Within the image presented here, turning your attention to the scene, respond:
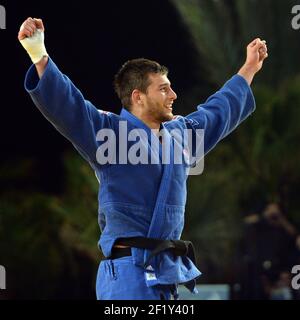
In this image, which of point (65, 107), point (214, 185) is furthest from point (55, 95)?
point (214, 185)

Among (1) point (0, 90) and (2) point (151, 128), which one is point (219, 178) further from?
(2) point (151, 128)

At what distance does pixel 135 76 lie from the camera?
2.96 m

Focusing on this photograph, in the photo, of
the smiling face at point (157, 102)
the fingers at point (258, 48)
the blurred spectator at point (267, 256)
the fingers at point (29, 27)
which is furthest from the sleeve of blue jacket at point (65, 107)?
the blurred spectator at point (267, 256)

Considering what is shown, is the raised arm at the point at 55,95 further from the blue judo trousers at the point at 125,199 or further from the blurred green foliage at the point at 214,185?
the blurred green foliage at the point at 214,185

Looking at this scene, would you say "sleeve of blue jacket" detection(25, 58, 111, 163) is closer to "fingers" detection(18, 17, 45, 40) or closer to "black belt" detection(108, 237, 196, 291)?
"fingers" detection(18, 17, 45, 40)

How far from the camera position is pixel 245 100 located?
10.4 ft

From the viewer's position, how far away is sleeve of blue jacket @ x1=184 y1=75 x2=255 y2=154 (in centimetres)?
306

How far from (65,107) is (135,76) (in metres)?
0.38

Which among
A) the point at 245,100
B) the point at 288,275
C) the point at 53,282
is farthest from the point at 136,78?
the point at 53,282

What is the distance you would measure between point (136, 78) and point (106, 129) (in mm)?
261

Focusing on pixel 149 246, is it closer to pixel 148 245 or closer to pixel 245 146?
pixel 148 245

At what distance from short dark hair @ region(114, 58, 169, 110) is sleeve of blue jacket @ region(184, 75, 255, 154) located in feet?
0.76

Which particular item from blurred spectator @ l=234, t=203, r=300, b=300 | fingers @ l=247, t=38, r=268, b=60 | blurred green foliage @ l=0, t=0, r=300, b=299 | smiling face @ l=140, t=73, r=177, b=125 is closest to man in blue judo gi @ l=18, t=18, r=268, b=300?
smiling face @ l=140, t=73, r=177, b=125

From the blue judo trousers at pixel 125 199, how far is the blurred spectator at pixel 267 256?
2.36 m
